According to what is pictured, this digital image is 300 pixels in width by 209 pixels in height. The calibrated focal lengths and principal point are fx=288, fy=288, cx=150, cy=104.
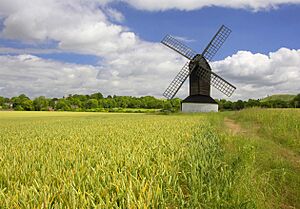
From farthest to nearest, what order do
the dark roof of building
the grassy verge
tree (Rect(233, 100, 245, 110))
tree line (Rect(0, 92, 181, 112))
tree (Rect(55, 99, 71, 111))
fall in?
tree (Rect(55, 99, 71, 111))
tree line (Rect(0, 92, 181, 112))
tree (Rect(233, 100, 245, 110))
the dark roof of building
the grassy verge

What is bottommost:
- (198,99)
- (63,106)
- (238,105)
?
(63,106)

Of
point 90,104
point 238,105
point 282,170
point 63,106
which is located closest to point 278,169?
point 282,170

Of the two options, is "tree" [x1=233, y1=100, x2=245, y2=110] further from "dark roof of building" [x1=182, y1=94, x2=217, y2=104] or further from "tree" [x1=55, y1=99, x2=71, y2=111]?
"tree" [x1=55, y1=99, x2=71, y2=111]

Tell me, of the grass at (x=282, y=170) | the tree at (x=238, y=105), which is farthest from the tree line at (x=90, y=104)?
the grass at (x=282, y=170)

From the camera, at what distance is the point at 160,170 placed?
4.76m

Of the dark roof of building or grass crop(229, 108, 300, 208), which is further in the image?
the dark roof of building

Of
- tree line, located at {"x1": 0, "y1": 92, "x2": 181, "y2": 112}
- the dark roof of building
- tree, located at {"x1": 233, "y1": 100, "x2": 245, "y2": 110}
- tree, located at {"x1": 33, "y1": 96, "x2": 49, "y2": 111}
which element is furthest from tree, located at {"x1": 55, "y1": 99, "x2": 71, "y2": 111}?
the dark roof of building

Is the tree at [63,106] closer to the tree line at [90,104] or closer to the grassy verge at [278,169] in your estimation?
the tree line at [90,104]

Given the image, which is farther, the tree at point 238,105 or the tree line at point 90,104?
the tree line at point 90,104

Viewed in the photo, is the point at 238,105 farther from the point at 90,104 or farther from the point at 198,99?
the point at 90,104

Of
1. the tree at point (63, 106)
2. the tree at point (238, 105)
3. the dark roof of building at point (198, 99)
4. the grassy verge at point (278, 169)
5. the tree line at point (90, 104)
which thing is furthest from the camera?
the tree at point (63, 106)

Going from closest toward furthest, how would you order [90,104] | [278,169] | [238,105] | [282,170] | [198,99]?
[278,169], [282,170], [198,99], [238,105], [90,104]

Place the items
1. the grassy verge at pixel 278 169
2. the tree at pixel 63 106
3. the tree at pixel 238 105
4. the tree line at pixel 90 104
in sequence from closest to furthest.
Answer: the grassy verge at pixel 278 169 < the tree at pixel 238 105 < the tree line at pixel 90 104 < the tree at pixel 63 106

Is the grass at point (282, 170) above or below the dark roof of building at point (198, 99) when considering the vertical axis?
below
